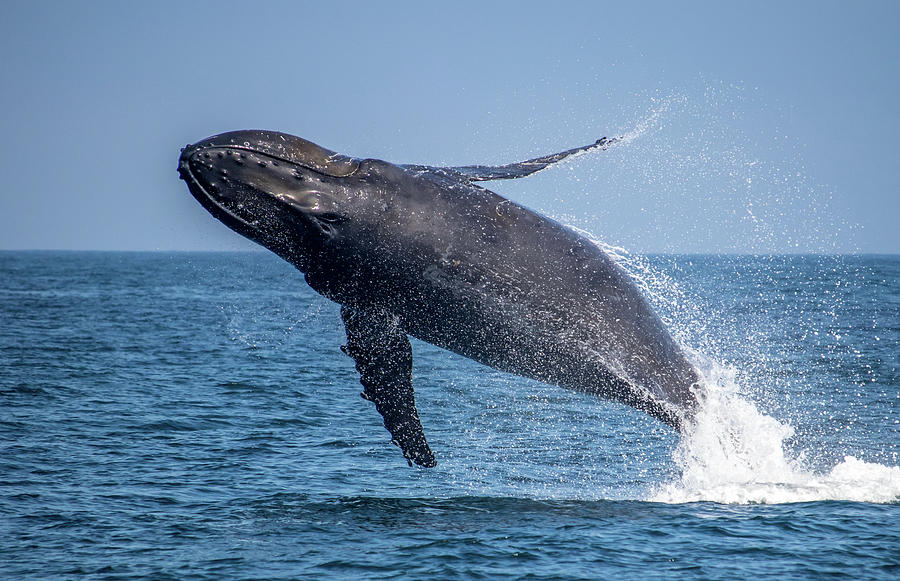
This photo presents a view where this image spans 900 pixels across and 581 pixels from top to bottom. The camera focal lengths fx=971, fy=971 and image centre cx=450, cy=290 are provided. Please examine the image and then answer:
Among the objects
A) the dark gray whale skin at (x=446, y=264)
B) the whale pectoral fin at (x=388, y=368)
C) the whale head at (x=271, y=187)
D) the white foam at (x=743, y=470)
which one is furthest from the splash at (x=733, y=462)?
the whale head at (x=271, y=187)

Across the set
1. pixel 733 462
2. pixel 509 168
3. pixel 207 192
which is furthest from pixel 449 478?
pixel 207 192

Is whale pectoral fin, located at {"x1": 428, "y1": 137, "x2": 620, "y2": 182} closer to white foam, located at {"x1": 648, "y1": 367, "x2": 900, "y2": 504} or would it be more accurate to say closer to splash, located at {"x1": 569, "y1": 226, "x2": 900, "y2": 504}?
splash, located at {"x1": 569, "y1": 226, "x2": 900, "y2": 504}

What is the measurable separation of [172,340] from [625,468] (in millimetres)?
31903

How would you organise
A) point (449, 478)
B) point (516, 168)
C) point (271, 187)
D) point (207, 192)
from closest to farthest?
point (207, 192), point (271, 187), point (516, 168), point (449, 478)

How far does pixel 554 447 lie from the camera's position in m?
20.1

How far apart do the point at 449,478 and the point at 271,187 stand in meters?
7.93

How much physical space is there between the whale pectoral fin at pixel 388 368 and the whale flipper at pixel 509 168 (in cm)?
205

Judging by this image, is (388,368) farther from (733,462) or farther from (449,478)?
(733,462)

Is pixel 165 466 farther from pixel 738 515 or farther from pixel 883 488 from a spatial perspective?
pixel 883 488

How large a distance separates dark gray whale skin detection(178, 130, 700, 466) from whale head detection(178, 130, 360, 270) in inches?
0.6

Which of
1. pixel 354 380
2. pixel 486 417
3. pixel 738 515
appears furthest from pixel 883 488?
pixel 354 380

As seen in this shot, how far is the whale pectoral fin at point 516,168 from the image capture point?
12781mm

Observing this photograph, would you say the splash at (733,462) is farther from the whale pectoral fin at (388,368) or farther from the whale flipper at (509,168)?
the whale pectoral fin at (388,368)

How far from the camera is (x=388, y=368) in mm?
13562
